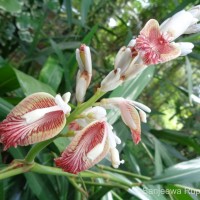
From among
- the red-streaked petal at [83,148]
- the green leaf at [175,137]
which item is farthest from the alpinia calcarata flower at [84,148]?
the green leaf at [175,137]

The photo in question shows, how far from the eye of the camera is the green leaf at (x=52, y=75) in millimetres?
800

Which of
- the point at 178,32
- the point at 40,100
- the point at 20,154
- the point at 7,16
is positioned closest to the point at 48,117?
the point at 40,100

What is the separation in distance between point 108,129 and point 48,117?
2.1 inches

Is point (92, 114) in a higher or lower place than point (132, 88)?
higher

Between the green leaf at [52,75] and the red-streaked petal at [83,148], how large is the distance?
488 millimetres

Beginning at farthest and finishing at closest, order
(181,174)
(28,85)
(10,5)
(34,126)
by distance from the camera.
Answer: (10,5), (28,85), (181,174), (34,126)

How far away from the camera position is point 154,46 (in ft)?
1.03

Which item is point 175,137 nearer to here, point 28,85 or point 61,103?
point 28,85

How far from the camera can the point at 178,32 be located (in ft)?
1.08

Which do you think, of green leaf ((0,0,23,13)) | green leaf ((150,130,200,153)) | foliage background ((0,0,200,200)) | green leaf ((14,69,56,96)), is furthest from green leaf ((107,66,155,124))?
green leaf ((0,0,23,13))

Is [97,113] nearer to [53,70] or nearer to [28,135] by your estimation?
[28,135]

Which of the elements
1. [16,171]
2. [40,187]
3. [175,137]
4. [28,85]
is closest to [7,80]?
[28,85]

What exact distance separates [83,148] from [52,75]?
52 cm

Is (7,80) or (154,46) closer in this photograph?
(154,46)
